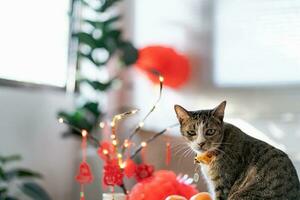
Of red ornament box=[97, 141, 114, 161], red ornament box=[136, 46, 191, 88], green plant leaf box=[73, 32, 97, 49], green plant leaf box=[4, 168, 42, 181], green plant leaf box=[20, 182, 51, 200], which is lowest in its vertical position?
green plant leaf box=[20, 182, 51, 200]

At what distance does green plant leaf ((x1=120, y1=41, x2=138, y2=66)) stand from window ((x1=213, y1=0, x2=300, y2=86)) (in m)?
0.39

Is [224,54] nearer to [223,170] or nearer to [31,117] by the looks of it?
[223,170]

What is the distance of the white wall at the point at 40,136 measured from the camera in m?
2.01

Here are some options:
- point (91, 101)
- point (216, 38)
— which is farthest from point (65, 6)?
point (216, 38)

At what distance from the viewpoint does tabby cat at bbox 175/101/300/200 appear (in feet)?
3.81

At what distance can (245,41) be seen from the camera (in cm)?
179

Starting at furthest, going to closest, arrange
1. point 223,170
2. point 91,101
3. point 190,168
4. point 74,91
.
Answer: point 74,91
point 91,101
point 190,168
point 223,170

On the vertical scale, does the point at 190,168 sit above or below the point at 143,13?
below

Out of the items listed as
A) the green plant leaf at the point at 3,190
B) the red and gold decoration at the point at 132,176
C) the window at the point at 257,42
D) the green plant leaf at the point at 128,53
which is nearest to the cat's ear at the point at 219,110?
the red and gold decoration at the point at 132,176

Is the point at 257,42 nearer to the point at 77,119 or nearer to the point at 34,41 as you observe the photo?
the point at 77,119

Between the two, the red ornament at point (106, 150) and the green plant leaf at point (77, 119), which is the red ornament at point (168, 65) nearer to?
the green plant leaf at point (77, 119)

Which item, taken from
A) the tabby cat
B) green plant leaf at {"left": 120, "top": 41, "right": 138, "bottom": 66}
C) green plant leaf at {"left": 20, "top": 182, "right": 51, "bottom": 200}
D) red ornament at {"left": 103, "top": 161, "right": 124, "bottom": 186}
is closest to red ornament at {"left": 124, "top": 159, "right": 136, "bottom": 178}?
red ornament at {"left": 103, "top": 161, "right": 124, "bottom": 186}

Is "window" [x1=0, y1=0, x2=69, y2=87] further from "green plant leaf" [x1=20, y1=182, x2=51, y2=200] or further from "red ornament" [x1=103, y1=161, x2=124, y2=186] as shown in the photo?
"red ornament" [x1=103, y1=161, x2=124, y2=186]

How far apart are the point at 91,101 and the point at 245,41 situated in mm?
781
